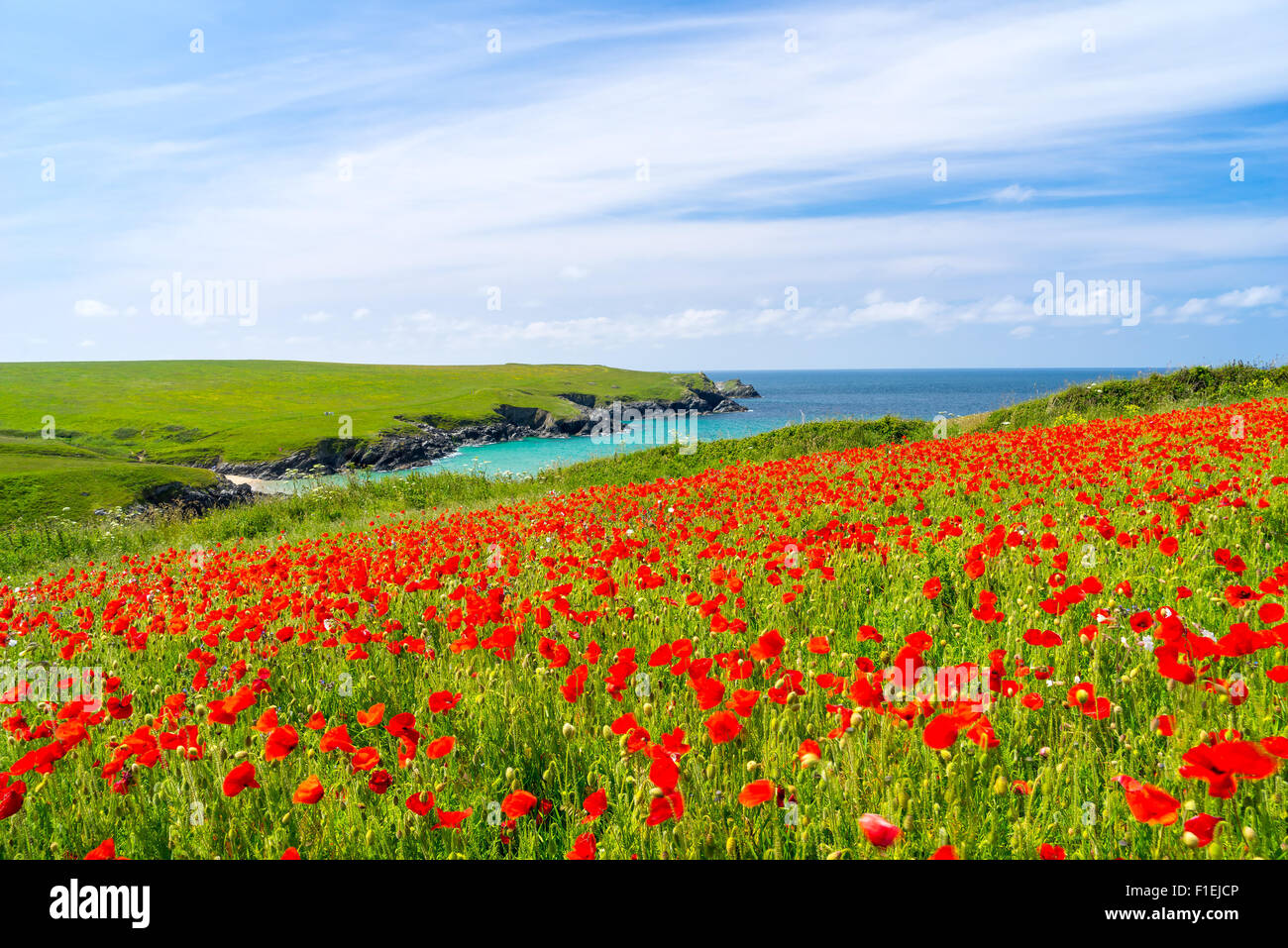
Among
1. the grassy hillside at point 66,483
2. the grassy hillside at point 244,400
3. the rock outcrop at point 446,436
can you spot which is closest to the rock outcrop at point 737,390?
the grassy hillside at point 244,400

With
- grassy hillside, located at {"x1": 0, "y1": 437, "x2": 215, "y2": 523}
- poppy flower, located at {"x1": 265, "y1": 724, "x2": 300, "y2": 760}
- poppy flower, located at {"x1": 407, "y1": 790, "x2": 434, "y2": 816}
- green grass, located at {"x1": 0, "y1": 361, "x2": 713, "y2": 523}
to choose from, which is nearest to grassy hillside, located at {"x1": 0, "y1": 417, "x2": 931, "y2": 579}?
grassy hillside, located at {"x1": 0, "y1": 437, "x2": 215, "y2": 523}

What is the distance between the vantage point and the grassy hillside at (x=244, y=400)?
229 feet

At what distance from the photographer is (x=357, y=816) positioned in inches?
92.1

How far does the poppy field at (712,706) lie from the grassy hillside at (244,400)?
67.5 m

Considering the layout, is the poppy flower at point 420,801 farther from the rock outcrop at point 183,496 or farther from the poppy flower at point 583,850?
the rock outcrop at point 183,496

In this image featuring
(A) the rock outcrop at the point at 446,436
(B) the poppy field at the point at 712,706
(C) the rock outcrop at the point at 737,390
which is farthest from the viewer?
(C) the rock outcrop at the point at 737,390

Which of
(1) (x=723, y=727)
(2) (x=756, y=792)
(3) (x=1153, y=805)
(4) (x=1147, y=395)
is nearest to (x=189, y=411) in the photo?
(4) (x=1147, y=395)

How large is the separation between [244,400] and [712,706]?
114707 mm

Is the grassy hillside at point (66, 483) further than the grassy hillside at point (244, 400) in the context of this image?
No

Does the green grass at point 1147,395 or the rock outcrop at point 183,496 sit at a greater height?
the green grass at point 1147,395

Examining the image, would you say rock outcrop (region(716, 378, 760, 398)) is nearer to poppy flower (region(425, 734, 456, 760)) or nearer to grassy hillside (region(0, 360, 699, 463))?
grassy hillside (region(0, 360, 699, 463))

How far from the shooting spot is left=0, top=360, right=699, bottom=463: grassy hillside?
69.9m
